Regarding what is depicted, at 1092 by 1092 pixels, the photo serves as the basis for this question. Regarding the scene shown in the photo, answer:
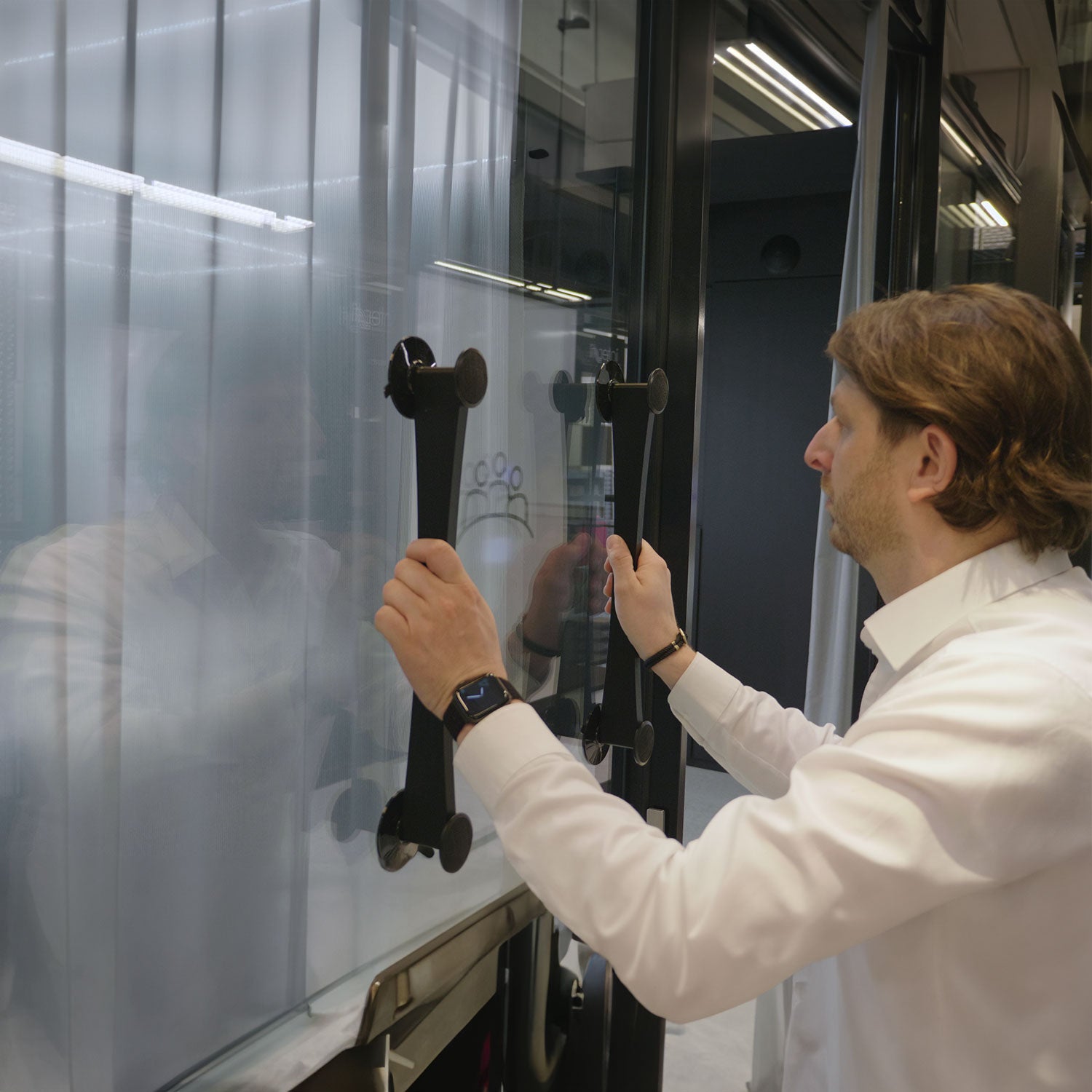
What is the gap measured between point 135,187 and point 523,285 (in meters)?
0.70

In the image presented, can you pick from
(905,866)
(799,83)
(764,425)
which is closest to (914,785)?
(905,866)

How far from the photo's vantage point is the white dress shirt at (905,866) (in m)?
0.90

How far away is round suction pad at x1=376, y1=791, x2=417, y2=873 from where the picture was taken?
3.80ft

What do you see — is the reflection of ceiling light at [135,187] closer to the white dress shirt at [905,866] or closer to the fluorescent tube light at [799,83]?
the white dress shirt at [905,866]

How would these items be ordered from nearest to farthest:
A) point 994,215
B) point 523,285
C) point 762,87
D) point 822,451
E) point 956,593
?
point 956,593
point 822,451
point 523,285
point 762,87
point 994,215

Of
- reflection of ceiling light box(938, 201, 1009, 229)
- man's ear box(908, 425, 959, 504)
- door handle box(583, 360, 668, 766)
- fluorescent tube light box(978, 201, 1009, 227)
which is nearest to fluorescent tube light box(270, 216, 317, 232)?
door handle box(583, 360, 668, 766)

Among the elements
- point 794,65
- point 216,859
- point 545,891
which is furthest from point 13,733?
point 794,65

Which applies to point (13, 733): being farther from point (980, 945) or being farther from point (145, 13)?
point (980, 945)

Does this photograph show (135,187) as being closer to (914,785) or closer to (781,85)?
(914,785)

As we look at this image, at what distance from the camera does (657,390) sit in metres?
1.62

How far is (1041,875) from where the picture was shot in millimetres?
1040

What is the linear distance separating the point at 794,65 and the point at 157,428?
2.27 m

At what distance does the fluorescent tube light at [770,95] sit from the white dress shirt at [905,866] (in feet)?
6.28

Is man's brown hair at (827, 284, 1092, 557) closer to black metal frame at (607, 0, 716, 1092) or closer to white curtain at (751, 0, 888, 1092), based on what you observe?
black metal frame at (607, 0, 716, 1092)
